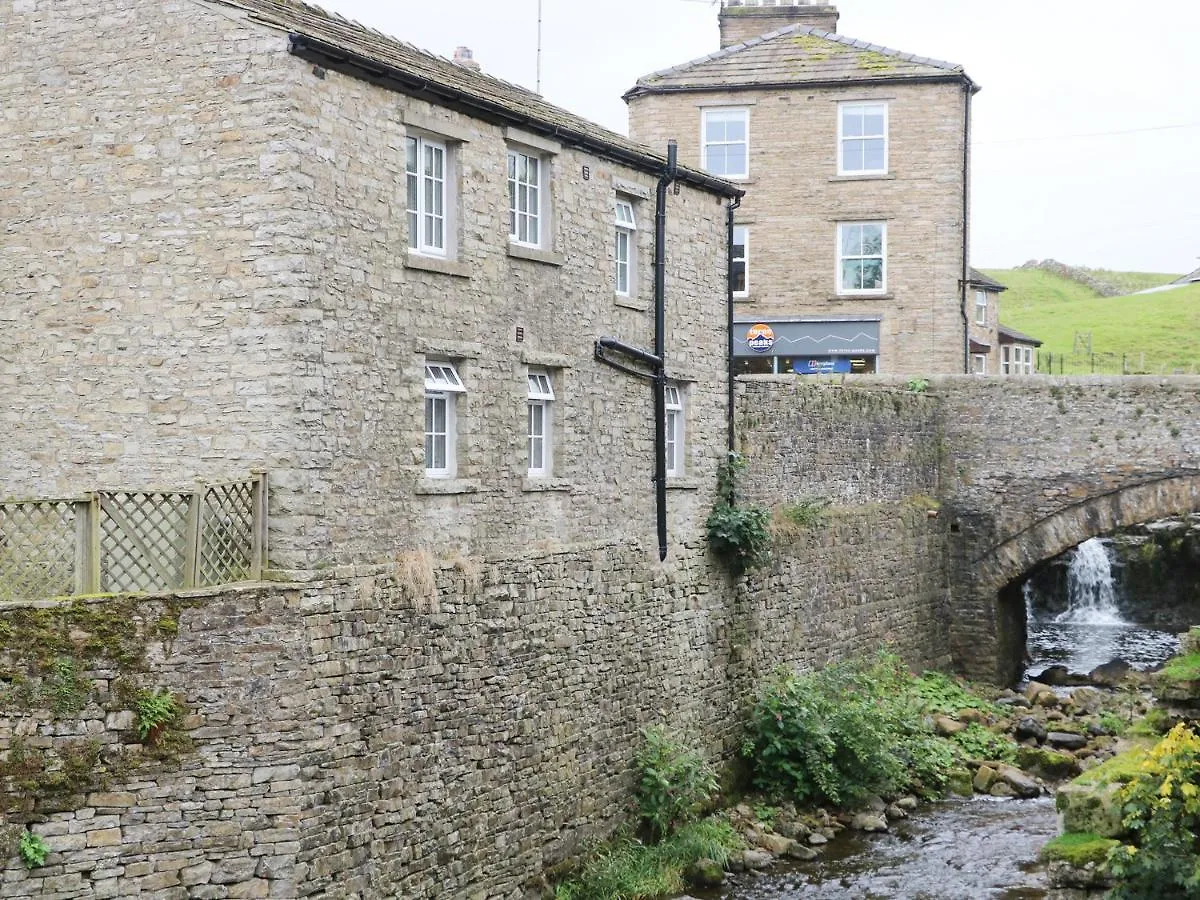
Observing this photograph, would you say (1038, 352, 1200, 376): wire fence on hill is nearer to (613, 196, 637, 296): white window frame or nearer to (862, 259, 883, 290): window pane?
(862, 259, 883, 290): window pane

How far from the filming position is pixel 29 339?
14953 mm

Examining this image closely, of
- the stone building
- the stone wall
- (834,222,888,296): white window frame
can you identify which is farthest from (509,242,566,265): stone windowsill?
(834,222,888,296): white window frame

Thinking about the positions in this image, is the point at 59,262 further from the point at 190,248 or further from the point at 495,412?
the point at 495,412

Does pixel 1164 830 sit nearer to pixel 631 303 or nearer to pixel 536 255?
pixel 536 255

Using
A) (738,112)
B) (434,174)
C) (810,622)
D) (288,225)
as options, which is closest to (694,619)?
(810,622)

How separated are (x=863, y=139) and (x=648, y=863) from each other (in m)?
20.2

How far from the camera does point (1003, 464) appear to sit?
1107 inches

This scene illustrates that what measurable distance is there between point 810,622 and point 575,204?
8.91m

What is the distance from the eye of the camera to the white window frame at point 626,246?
63.7 ft

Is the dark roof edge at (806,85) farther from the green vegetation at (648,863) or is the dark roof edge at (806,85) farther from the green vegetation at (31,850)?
the green vegetation at (31,850)

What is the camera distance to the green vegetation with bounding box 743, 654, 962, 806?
20922 mm

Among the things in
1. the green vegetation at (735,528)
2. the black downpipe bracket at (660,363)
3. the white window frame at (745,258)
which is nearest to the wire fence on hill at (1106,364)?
the white window frame at (745,258)

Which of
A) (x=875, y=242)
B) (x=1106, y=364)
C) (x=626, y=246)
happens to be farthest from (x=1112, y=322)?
(x=626, y=246)

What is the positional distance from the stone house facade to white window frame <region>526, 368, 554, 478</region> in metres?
0.07
